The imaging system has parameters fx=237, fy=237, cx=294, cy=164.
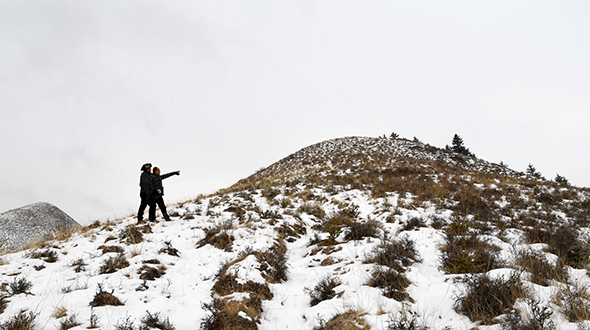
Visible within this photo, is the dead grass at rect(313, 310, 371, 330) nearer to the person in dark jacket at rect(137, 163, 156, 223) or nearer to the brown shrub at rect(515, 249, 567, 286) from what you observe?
the brown shrub at rect(515, 249, 567, 286)

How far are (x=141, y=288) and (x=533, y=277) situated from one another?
18.7 ft

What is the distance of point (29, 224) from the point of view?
10023 millimetres

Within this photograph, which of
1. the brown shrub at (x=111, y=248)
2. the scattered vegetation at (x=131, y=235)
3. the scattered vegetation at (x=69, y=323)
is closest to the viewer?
the scattered vegetation at (x=69, y=323)

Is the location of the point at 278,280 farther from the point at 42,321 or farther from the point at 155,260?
the point at 42,321

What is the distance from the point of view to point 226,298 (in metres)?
3.40

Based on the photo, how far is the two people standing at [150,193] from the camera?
24.6 ft

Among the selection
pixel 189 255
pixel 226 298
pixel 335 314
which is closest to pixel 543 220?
pixel 335 314

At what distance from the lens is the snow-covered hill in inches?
113

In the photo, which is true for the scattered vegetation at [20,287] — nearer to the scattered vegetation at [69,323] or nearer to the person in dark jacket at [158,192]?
the scattered vegetation at [69,323]

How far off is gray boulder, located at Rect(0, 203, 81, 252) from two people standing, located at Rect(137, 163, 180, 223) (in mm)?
3039

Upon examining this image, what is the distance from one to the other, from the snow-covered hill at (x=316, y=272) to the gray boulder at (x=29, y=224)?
5347 millimetres

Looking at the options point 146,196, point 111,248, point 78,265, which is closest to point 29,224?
point 146,196

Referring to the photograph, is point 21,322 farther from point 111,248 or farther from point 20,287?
point 111,248

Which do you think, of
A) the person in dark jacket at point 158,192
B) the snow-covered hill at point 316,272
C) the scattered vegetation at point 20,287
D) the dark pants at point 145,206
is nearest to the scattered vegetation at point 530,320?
the snow-covered hill at point 316,272
